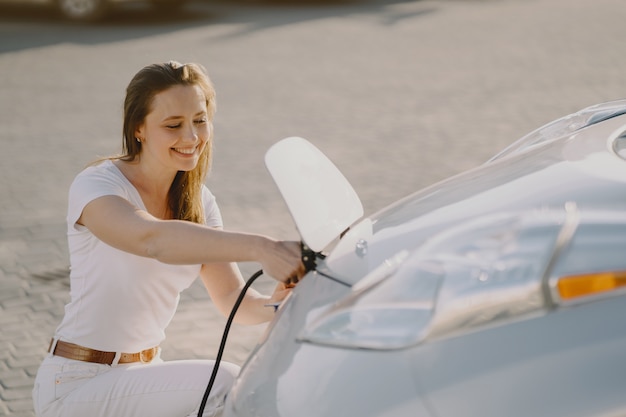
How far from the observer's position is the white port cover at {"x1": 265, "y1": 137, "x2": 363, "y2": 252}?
236 centimetres

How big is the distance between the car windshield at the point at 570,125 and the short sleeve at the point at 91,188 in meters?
1.10

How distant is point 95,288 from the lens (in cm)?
307

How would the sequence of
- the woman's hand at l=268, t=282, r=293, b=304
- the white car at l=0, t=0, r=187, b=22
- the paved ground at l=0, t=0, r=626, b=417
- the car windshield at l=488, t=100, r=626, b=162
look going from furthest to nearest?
the white car at l=0, t=0, r=187, b=22 → the paved ground at l=0, t=0, r=626, b=417 → the car windshield at l=488, t=100, r=626, b=162 → the woman's hand at l=268, t=282, r=293, b=304

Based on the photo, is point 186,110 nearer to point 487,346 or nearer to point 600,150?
point 600,150

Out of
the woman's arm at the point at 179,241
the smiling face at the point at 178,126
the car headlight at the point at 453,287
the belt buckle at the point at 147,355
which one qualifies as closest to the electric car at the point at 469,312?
the car headlight at the point at 453,287

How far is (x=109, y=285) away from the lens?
3.05 metres

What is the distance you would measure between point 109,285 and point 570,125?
1.44 meters

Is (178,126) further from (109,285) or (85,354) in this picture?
(85,354)

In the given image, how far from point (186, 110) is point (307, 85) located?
8209 mm

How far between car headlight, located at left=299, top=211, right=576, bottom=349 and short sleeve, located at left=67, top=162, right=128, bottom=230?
3.65 feet

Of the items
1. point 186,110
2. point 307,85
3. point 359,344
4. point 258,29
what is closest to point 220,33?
point 258,29

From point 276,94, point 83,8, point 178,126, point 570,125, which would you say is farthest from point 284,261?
point 83,8

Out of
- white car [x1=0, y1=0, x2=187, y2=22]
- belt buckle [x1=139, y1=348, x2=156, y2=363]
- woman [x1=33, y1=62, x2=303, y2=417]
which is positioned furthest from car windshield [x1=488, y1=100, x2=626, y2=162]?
white car [x1=0, y1=0, x2=187, y2=22]

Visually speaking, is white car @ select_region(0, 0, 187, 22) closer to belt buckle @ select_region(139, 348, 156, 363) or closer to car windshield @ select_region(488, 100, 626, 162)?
belt buckle @ select_region(139, 348, 156, 363)
